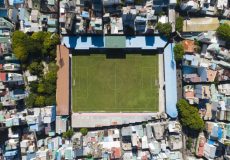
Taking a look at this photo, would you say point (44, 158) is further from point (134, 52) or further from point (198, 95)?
point (198, 95)

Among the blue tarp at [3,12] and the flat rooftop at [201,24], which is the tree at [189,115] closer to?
the flat rooftop at [201,24]

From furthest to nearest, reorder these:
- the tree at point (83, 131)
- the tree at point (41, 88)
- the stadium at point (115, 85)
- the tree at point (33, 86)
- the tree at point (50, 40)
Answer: the stadium at point (115, 85)
the tree at point (83, 131)
the tree at point (33, 86)
the tree at point (41, 88)
the tree at point (50, 40)

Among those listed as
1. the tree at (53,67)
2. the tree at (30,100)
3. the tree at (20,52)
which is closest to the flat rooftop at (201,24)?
the tree at (53,67)

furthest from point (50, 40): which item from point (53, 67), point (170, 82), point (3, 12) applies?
point (170, 82)

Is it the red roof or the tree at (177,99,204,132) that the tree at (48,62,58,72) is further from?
the tree at (177,99,204,132)

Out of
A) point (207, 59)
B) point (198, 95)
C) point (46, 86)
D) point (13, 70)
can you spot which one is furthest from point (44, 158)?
point (207, 59)
